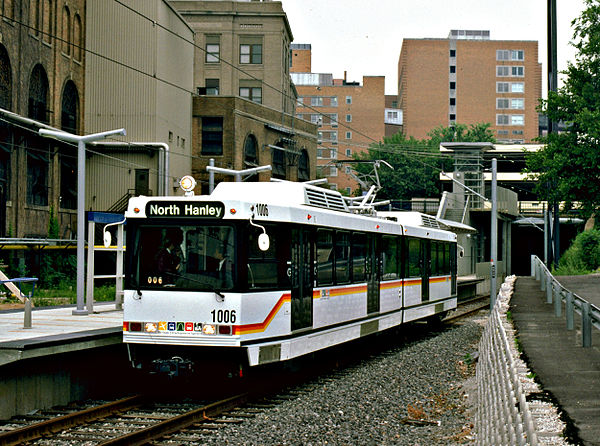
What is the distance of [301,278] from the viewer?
45.5 feet

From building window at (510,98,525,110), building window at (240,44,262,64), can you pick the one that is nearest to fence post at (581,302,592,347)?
building window at (240,44,262,64)

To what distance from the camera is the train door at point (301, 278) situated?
1359 cm

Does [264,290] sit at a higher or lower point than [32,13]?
lower

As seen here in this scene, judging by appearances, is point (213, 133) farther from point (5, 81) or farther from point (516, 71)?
point (516, 71)

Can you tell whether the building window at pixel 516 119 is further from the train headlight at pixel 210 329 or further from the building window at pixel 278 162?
the train headlight at pixel 210 329

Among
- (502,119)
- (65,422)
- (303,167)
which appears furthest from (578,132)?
(502,119)

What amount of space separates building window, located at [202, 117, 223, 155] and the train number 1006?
4436 centimetres

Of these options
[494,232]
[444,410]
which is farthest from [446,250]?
[444,410]

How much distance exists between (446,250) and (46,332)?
15.7 m

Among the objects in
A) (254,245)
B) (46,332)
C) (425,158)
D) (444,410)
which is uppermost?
(425,158)

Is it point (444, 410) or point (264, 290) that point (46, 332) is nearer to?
point (264, 290)

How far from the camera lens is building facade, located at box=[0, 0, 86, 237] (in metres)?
35.8

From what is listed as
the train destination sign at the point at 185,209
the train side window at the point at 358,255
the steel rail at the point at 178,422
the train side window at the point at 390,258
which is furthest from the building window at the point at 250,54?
the steel rail at the point at 178,422

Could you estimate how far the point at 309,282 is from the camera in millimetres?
14258
